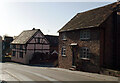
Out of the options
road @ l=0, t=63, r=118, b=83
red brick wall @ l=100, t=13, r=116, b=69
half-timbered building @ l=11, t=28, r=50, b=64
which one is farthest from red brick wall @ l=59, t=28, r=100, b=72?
half-timbered building @ l=11, t=28, r=50, b=64

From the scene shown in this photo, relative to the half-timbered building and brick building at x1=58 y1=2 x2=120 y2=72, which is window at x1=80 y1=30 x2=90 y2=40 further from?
the half-timbered building

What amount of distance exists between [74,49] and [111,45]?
19.5ft

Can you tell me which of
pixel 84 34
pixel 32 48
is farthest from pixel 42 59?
pixel 84 34

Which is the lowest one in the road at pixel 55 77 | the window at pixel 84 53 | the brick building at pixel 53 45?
the road at pixel 55 77

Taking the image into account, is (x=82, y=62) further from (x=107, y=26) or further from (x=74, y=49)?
(x=107, y=26)

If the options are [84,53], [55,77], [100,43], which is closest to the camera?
[55,77]

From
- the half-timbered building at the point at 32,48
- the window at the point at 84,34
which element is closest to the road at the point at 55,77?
the window at the point at 84,34

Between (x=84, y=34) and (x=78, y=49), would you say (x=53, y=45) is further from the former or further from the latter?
(x=84, y=34)

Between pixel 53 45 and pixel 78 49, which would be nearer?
pixel 78 49

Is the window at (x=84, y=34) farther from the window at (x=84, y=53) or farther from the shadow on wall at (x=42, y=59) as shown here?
the shadow on wall at (x=42, y=59)

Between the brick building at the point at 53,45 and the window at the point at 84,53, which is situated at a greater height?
the brick building at the point at 53,45

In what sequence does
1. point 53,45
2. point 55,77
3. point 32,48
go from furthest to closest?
point 53,45 → point 32,48 → point 55,77

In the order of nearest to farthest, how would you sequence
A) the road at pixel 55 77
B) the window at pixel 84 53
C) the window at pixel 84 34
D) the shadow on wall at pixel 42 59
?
the road at pixel 55 77, the window at pixel 84 53, the window at pixel 84 34, the shadow on wall at pixel 42 59

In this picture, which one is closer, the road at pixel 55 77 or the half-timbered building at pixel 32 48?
the road at pixel 55 77
